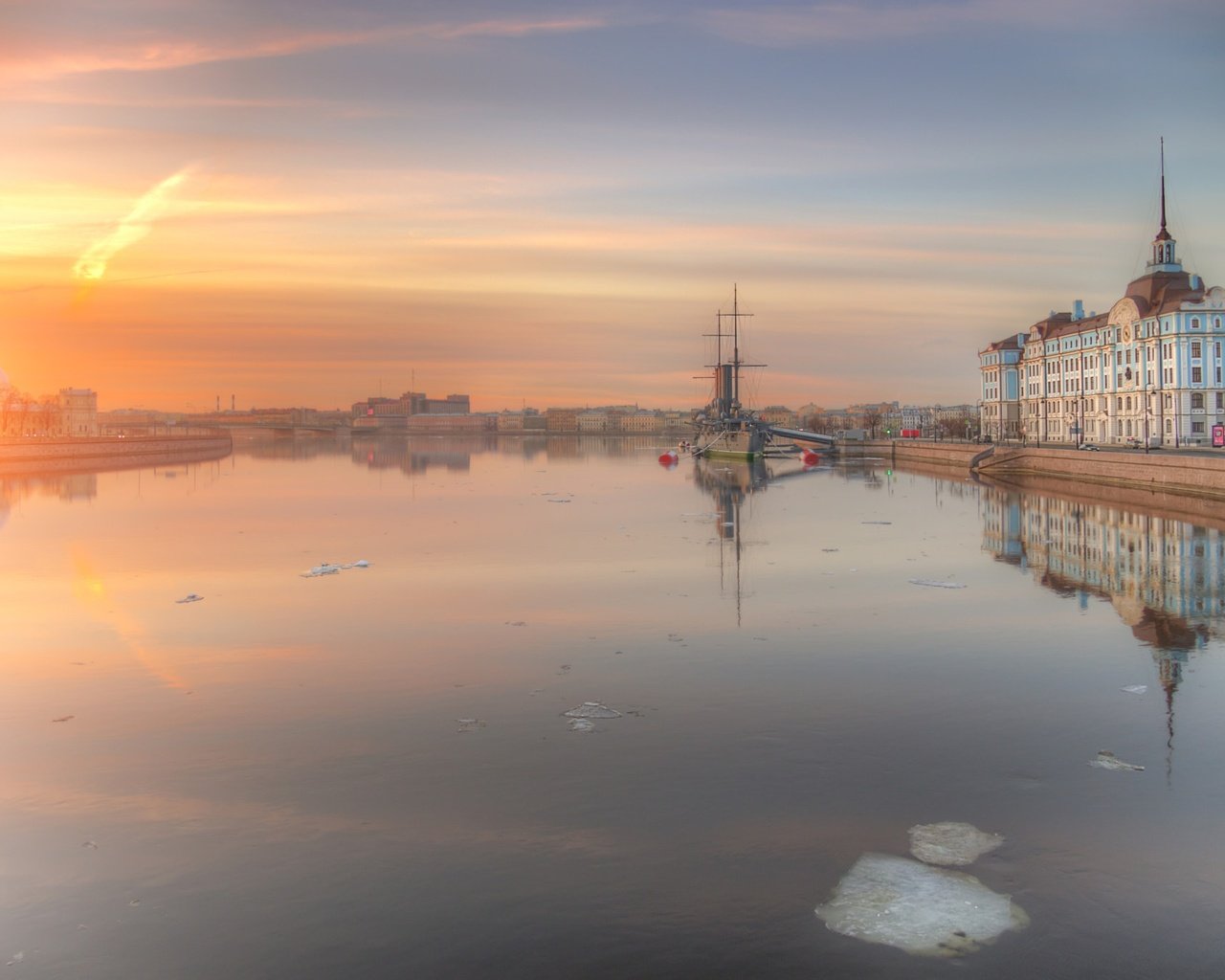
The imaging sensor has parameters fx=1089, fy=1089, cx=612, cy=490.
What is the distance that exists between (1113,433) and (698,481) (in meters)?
37.9

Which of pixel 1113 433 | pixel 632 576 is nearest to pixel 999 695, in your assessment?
pixel 632 576

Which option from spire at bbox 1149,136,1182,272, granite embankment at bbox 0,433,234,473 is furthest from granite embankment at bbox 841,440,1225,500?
granite embankment at bbox 0,433,234,473

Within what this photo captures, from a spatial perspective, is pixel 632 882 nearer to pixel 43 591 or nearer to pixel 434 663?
pixel 434 663

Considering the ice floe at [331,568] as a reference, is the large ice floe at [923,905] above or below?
below

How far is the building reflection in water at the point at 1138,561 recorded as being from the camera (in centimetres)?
1719

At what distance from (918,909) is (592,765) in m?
3.76

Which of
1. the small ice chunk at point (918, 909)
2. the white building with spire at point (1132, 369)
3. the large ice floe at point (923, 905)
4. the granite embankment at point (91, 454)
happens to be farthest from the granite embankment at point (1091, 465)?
the granite embankment at point (91, 454)

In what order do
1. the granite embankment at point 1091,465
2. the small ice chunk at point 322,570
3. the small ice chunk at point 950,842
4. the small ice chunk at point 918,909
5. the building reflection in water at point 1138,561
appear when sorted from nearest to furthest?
the small ice chunk at point 918,909, the small ice chunk at point 950,842, the building reflection in water at point 1138,561, the small ice chunk at point 322,570, the granite embankment at point 1091,465

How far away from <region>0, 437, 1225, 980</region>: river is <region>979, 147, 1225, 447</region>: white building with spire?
5430 cm

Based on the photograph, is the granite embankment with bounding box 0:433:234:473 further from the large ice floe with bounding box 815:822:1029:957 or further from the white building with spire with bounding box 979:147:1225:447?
the large ice floe with bounding box 815:822:1029:957

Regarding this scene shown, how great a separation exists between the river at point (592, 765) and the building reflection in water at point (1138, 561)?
16cm

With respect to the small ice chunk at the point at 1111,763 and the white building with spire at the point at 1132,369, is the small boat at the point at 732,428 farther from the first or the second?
the small ice chunk at the point at 1111,763

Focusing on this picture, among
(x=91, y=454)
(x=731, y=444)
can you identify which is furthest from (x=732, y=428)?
(x=91, y=454)

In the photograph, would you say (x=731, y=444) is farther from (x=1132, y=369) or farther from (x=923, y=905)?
(x=923, y=905)
